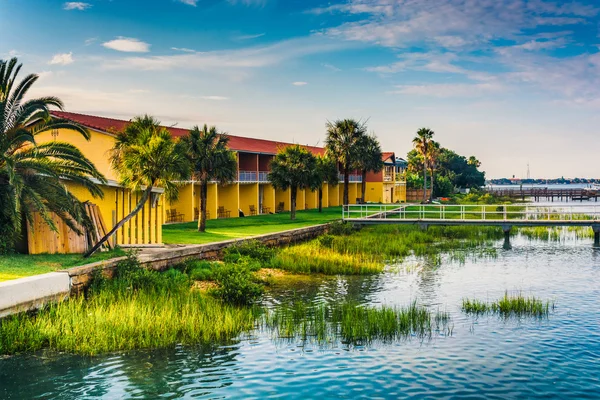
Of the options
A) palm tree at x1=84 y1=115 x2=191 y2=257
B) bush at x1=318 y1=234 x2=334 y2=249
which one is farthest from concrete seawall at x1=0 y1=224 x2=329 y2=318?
bush at x1=318 y1=234 x2=334 y2=249

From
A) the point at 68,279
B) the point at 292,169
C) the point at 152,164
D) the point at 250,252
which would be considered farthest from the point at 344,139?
the point at 68,279

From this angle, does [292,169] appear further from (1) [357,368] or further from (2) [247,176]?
(1) [357,368]

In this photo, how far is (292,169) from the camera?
148 feet

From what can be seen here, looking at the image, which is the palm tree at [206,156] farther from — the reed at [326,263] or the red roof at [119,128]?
the reed at [326,263]

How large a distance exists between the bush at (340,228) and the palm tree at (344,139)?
1742 cm

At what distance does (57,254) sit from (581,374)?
15814mm

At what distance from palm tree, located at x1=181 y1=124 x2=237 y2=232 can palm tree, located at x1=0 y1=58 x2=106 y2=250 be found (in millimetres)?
13291

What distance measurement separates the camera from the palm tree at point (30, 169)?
18.7m

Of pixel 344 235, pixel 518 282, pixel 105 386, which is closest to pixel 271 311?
pixel 105 386

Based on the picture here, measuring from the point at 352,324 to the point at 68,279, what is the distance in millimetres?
7662

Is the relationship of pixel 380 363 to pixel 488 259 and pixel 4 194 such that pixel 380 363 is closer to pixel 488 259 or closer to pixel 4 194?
pixel 4 194

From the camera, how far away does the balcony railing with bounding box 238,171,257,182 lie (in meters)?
48.4

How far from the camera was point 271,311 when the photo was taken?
1733 centimetres

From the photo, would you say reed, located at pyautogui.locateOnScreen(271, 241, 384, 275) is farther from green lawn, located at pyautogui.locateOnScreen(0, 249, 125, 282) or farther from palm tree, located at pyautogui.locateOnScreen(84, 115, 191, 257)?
green lawn, located at pyautogui.locateOnScreen(0, 249, 125, 282)
